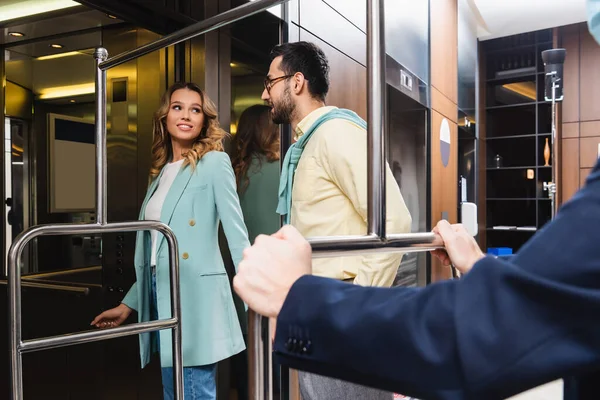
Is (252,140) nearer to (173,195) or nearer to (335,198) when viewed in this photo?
(173,195)

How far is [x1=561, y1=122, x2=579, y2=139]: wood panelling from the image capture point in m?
7.45

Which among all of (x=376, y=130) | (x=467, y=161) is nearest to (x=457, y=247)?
(x=376, y=130)

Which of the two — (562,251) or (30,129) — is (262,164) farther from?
(562,251)

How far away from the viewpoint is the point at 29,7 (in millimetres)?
2047

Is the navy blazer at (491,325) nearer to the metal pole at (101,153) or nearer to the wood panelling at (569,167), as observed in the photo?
the metal pole at (101,153)

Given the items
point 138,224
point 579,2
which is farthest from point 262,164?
point 579,2

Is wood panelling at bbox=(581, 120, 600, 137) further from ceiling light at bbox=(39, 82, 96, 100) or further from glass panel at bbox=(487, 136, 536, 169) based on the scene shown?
ceiling light at bbox=(39, 82, 96, 100)

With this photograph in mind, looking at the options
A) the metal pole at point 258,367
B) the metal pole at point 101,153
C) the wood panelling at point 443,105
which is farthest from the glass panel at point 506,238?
the metal pole at point 258,367

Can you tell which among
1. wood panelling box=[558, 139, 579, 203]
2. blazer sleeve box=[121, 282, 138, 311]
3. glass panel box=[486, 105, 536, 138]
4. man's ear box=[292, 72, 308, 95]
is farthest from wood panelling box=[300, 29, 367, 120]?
glass panel box=[486, 105, 536, 138]

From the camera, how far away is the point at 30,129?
2.05 meters

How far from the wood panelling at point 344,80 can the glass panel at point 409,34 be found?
58 centimetres

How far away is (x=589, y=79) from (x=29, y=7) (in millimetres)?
7466

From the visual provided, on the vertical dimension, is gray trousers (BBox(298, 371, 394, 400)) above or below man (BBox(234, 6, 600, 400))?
below

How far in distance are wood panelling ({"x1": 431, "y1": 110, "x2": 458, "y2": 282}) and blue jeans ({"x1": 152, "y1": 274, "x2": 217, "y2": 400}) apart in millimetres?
3011
